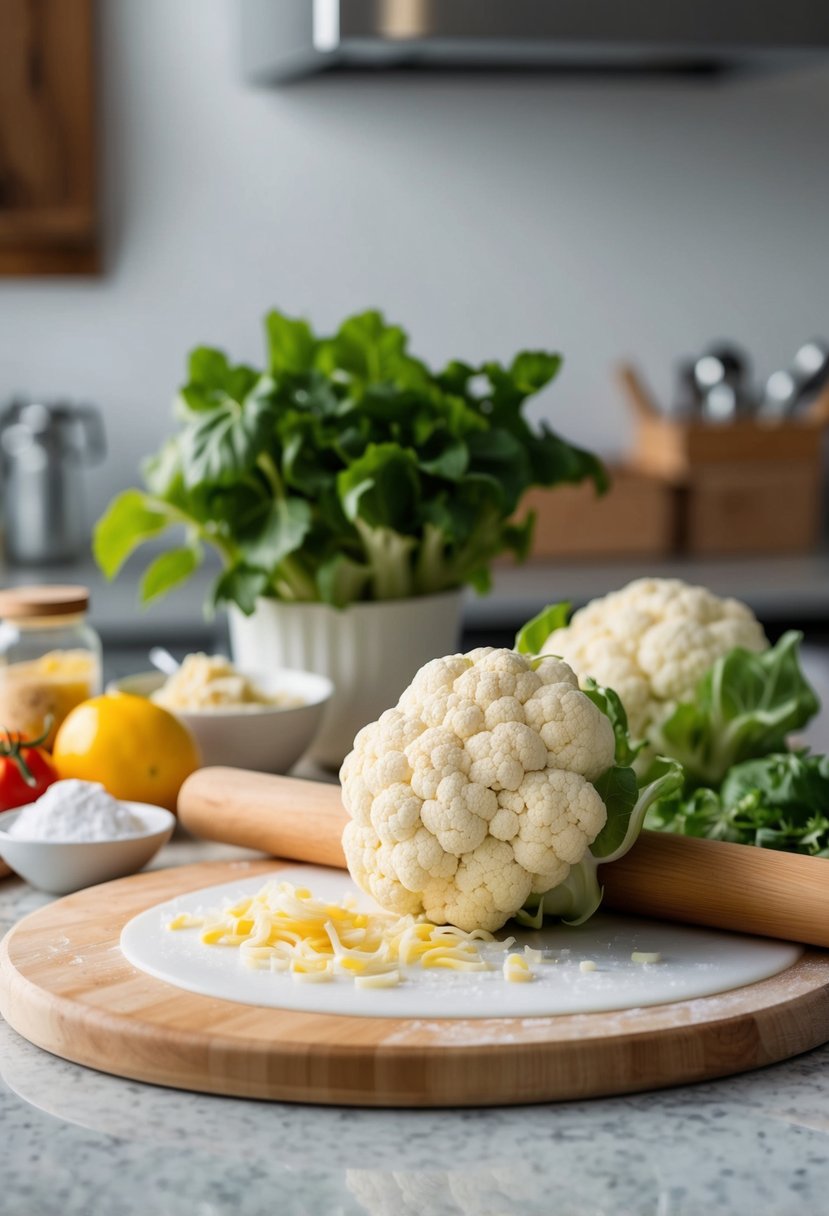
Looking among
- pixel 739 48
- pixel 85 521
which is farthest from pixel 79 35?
pixel 739 48

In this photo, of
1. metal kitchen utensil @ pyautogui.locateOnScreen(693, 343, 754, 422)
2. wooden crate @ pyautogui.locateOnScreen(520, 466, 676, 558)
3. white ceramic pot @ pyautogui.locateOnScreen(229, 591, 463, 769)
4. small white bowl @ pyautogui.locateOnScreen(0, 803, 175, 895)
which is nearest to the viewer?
small white bowl @ pyautogui.locateOnScreen(0, 803, 175, 895)

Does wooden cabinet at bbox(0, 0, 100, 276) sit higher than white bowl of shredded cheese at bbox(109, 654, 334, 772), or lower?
higher

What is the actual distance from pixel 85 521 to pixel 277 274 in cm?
64

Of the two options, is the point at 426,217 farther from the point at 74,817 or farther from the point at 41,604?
the point at 74,817

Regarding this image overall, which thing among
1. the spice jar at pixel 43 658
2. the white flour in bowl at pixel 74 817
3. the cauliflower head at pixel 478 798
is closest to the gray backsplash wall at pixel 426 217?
the spice jar at pixel 43 658

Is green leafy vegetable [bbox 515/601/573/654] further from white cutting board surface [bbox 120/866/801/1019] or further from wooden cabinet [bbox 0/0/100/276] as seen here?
wooden cabinet [bbox 0/0/100/276]

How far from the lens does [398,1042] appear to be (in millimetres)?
798

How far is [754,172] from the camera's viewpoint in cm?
332

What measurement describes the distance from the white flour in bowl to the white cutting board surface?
126mm

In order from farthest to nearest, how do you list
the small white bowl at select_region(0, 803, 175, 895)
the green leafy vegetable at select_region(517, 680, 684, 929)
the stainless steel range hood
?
the stainless steel range hood
the small white bowl at select_region(0, 803, 175, 895)
the green leafy vegetable at select_region(517, 680, 684, 929)

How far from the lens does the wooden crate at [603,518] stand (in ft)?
9.99

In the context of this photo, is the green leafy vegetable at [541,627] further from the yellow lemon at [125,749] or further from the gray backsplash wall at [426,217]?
the gray backsplash wall at [426,217]

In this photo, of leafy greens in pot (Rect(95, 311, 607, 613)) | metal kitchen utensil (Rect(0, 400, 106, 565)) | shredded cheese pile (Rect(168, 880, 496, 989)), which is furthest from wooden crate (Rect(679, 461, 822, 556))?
shredded cheese pile (Rect(168, 880, 496, 989))

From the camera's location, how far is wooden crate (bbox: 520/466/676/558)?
120 inches
